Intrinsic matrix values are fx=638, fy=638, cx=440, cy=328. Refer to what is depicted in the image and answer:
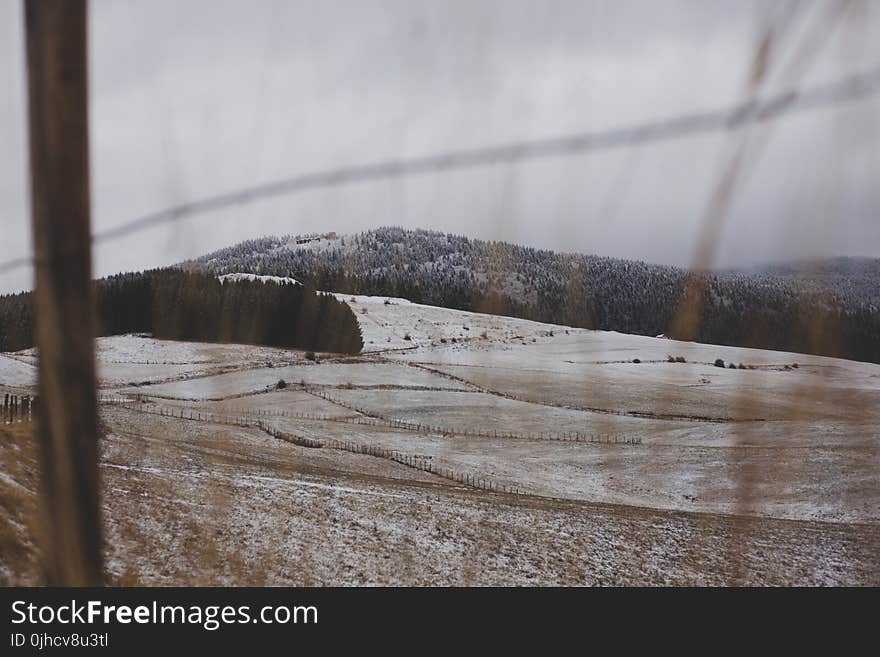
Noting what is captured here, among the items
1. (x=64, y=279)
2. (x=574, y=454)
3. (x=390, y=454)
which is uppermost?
(x=64, y=279)

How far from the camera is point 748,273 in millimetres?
1072

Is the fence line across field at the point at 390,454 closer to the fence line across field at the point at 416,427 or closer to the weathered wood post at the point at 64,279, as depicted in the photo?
the fence line across field at the point at 416,427

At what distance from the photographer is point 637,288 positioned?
1284mm

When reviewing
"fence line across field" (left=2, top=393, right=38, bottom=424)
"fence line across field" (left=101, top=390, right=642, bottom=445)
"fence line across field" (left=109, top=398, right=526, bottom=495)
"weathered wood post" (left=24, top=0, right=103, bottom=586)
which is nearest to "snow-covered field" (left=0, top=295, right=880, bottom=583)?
"fence line across field" (left=101, top=390, right=642, bottom=445)

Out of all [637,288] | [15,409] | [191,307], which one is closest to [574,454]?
[637,288]

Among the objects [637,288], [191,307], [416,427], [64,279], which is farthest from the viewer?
[416,427]

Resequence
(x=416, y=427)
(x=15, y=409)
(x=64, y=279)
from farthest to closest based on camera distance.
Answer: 1. (x=416, y=427)
2. (x=15, y=409)
3. (x=64, y=279)

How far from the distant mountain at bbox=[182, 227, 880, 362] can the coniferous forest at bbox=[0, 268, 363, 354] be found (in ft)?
0.15

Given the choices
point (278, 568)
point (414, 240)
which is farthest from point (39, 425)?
point (414, 240)

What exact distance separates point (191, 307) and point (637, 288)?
860mm

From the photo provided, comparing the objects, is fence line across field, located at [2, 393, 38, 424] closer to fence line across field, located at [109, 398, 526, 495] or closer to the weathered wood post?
fence line across field, located at [109, 398, 526, 495]

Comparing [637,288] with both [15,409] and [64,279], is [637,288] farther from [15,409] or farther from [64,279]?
[15,409]

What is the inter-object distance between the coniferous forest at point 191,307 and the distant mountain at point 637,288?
44 mm

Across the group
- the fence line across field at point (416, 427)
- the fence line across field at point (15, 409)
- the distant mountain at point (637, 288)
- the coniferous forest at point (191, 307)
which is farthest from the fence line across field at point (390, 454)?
the distant mountain at point (637, 288)
